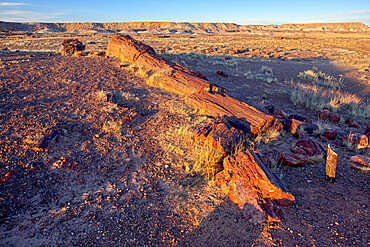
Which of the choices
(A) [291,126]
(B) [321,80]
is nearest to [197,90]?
(A) [291,126]

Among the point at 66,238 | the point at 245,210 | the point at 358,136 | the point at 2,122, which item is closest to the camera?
the point at 66,238

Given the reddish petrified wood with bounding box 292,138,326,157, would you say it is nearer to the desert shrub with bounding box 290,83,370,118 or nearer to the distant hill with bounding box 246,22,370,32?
the desert shrub with bounding box 290,83,370,118

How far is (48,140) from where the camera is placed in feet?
15.3

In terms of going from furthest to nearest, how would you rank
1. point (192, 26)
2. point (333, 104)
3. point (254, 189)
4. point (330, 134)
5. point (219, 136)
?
point (192, 26), point (333, 104), point (330, 134), point (219, 136), point (254, 189)

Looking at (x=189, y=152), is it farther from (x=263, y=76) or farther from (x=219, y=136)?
(x=263, y=76)

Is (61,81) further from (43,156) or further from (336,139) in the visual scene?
(336,139)

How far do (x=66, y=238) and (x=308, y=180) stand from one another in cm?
426

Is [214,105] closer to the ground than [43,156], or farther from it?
farther from it

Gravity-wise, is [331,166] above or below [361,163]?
above

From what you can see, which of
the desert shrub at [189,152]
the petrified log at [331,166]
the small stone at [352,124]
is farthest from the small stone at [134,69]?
the small stone at [352,124]

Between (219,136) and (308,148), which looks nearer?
(219,136)

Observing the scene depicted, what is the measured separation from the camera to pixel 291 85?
12.3 meters

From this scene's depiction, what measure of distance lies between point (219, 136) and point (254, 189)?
59.8 inches

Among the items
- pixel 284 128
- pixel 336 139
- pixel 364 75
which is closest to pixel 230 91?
pixel 284 128
